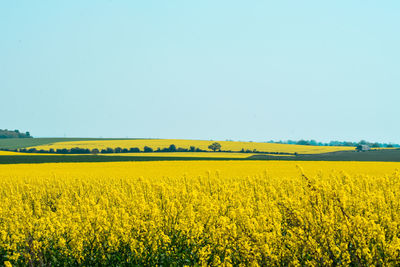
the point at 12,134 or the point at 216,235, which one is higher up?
the point at 12,134

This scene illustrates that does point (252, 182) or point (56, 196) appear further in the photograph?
point (56, 196)

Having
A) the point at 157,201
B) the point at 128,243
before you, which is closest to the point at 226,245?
the point at 128,243

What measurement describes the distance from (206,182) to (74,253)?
848cm

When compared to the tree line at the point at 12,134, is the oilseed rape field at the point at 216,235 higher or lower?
lower

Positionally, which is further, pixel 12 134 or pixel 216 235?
pixel 12 134

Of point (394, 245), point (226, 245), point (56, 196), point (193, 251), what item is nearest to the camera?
point (394, 245)

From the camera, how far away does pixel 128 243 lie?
809 cm

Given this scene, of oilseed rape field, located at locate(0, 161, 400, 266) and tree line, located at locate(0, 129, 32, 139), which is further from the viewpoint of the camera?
tree line, located at locate(0, 129, 32, 139)

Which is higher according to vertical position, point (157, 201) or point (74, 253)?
point (157, 201)

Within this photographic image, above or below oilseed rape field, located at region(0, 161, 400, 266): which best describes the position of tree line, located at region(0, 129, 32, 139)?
above

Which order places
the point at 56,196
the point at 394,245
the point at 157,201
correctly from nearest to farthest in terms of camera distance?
1. the point at 394,245
2. the point at 157,201
3. the point at 56,196

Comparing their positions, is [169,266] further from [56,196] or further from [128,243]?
[56,196]

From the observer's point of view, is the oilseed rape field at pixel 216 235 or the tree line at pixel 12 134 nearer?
the oilseed rape field at pixel 216 235

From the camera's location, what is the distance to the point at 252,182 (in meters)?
15.2
